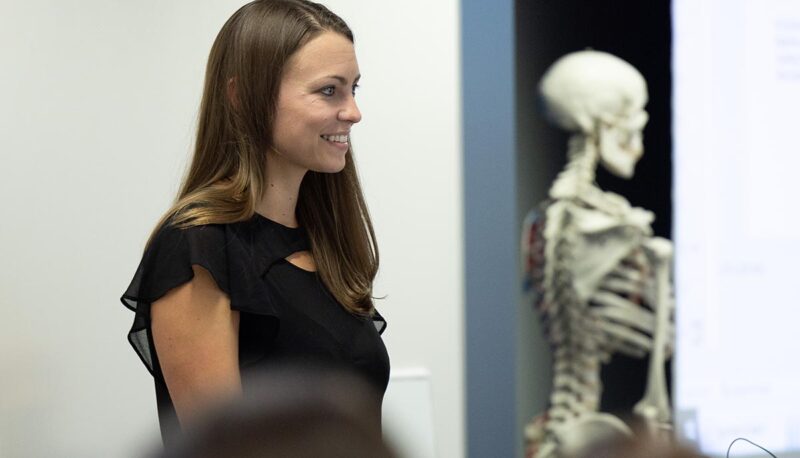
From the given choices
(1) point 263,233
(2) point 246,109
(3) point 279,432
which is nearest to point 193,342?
(1) point 263,233

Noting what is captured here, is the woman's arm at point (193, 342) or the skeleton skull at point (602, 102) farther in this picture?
the skeleton skull at point (602, 102)

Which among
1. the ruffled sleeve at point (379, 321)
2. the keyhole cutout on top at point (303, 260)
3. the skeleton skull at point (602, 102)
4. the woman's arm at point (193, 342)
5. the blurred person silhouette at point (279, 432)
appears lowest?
the ruffled sleeve at point (379, 321)

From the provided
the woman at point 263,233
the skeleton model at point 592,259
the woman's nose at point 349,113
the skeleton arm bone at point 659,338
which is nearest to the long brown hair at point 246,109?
the woman at point 263,233

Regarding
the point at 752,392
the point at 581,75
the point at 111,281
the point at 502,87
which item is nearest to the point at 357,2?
the point at 502,87

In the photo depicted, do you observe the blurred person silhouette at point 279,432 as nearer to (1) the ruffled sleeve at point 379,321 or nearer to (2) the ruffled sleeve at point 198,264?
(2) the ruffled sleeve at point 198,264

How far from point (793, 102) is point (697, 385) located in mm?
783

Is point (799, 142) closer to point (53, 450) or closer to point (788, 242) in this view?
point (788, 242)

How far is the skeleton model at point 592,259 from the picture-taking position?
2.71m

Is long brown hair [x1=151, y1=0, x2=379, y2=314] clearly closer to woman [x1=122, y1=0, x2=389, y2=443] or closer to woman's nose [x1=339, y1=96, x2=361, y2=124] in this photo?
woman [x1=122, y1=0, x2=389, y2=443]

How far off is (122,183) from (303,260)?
102 cm

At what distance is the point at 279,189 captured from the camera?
168 centimetres

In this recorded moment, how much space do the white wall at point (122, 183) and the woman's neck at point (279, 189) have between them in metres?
0.94

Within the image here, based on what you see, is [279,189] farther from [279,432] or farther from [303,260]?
[279,432]

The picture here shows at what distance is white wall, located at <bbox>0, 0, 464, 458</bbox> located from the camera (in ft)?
8.21
